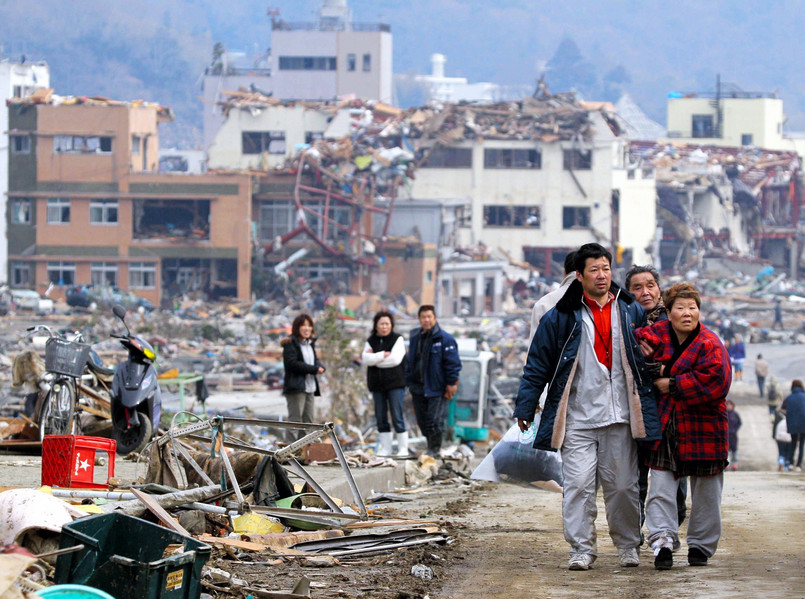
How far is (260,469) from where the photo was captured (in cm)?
812

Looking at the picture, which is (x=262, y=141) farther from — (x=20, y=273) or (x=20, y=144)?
(x=20, y=273)

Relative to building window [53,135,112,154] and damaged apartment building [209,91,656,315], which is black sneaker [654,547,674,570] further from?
building window [53,135,112,154]

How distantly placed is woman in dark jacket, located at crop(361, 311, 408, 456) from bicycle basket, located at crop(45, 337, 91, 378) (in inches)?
122

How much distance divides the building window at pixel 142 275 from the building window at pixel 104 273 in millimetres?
768

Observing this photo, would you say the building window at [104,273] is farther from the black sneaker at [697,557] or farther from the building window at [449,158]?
the black sneaker at [697,557]

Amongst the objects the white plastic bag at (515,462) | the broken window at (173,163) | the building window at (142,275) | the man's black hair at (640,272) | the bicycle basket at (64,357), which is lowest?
the white plastic bag at (515,462)

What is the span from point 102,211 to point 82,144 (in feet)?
10.7

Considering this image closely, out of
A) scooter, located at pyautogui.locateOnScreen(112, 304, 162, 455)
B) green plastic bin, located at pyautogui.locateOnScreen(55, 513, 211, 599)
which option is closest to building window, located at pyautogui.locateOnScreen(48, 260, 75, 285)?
scooter, located at pyautogui.locateOnScreen(112, 304, 162, 455)

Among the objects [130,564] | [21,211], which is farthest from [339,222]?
[130,564]

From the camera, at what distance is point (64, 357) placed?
11523mm

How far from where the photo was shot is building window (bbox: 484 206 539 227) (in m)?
66.9

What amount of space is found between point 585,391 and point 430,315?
665cm

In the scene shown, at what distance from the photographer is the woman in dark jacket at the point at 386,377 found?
528 inches

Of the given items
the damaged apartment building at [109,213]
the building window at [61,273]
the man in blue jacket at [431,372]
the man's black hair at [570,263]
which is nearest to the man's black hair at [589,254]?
the man's black hair at [570,263]
